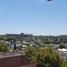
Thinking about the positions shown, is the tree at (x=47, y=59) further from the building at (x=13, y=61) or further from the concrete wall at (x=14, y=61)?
the concrete wall at (x=14, y=61)

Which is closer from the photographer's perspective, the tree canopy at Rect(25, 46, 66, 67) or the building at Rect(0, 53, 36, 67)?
the tree canopy at Rect(25, 46, 66, 67)

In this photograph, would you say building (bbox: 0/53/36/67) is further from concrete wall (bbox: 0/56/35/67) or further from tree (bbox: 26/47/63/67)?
tree (bbox: 26/47/63/67)

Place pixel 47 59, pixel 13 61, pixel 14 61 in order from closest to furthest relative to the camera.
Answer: pixel 47 59, pixel 13 61, pixel 14 61

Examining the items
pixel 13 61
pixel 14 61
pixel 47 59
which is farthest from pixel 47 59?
pixel 14 61

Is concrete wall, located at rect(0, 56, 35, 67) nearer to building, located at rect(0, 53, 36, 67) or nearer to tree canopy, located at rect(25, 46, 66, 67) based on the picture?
building, located at rect(0, 53, 36, 67)

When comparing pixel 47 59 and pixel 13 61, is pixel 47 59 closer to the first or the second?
pixel 47 59

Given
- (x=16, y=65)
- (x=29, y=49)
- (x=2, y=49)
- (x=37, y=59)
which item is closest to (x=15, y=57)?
(x=16, y=65)

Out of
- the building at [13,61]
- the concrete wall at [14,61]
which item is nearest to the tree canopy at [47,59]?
the building at [13,61]

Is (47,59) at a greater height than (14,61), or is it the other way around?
(47,59)

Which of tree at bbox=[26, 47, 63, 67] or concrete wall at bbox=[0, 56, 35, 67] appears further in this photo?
concrete wall at bbox=[0, 56, 35, 67]

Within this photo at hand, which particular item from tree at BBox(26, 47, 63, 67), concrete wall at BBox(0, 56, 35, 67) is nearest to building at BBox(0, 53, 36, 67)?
concrete wall at BBox(0, 56, 35, 67)

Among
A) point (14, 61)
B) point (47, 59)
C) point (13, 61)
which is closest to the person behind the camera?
point (47, 59)
